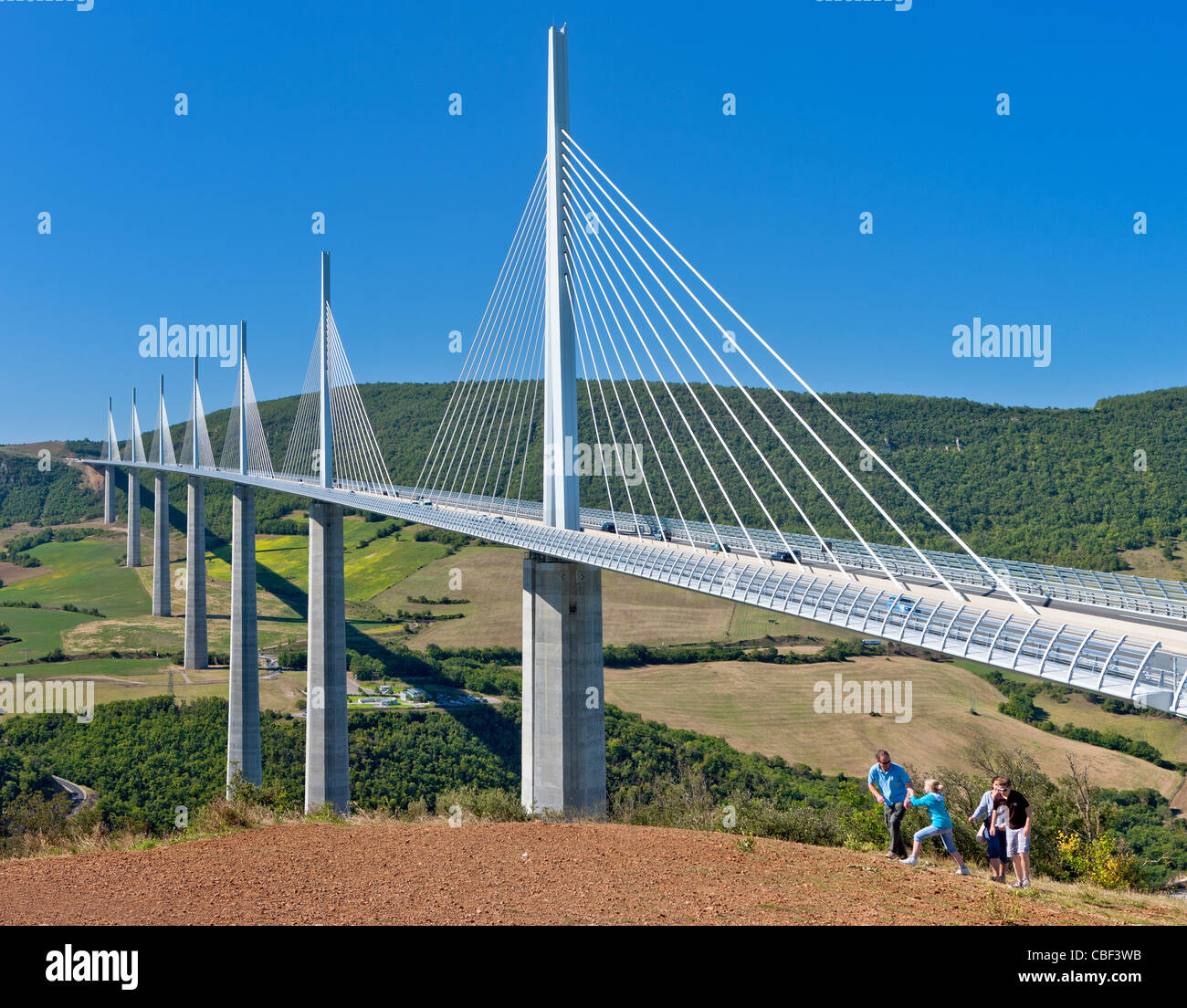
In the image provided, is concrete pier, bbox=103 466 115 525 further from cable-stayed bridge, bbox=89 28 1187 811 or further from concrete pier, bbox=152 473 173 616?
cable-stayed bridge, bbox=89 28 1187 811

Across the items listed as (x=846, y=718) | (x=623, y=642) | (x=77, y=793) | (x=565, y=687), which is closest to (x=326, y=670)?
(x=77, y=793)

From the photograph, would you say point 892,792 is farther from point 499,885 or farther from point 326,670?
point 326,670

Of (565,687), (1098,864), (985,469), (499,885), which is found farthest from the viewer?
(985,469)

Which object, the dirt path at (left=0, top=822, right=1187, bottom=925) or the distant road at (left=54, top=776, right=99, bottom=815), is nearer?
the dirt path at (left=0, top=822, right=1187, bottom=925)

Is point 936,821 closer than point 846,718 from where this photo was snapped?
Yes

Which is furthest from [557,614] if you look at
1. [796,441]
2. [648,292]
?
[796,441]

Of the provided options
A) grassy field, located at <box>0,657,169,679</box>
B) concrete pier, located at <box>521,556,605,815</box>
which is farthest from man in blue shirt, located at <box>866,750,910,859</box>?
grassy field, located at <box>0,657,169,679</box>

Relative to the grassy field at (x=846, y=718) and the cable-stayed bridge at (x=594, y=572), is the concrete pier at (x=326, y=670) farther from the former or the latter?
the grassy field at (x=846, y=718)
